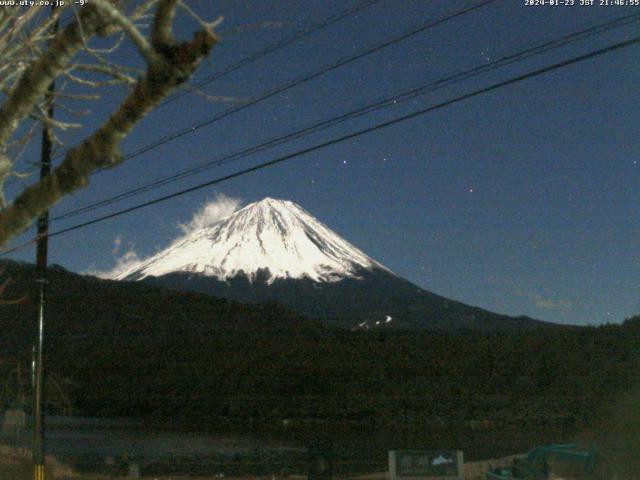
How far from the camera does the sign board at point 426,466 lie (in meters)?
13.9

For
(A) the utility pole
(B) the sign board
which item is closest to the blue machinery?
(B) the sign board

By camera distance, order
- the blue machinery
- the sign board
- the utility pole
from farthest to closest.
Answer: the blue machinery
the utility pole
the sign board

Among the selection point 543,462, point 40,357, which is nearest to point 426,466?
point 543,462

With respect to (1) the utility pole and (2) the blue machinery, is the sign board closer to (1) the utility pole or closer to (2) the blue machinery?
(2) the blue machinery

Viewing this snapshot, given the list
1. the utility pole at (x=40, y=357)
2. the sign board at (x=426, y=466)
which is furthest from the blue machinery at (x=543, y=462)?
the utility pole at (x=40, y=357)

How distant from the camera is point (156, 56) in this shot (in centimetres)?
345

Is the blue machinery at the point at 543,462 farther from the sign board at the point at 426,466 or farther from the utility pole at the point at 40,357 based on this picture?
the utility pole at the point at 40,357

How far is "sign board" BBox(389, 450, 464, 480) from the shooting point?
45.5 ft

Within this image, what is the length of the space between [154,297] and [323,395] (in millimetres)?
11713

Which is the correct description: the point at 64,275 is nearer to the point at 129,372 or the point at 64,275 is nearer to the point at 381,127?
the point at 129,372

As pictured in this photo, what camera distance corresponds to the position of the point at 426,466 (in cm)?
1407

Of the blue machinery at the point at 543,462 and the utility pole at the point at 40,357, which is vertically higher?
the utility pole at the point at 40,357

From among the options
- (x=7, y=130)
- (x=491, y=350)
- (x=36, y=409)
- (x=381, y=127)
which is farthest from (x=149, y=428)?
(x=7, y=130)

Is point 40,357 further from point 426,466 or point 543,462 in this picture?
point 543,462
